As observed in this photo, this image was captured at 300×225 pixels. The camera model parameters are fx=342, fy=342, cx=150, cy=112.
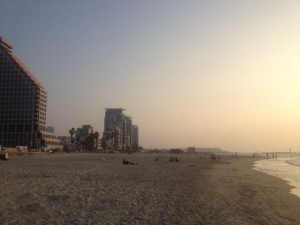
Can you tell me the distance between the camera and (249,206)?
16.8m

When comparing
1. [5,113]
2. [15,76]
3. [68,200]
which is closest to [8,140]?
[5,113]

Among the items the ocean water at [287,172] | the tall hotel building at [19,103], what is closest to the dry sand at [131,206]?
the ocean water at [287,172]

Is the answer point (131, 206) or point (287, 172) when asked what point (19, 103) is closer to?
point (287, 172)

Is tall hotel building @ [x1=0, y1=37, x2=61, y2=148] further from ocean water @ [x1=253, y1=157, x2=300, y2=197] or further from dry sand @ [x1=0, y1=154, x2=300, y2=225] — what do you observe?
dry sand @ [x1=0, y1=154, x2=300, y2=225]

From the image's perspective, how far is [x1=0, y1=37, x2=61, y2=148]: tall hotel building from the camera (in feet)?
582

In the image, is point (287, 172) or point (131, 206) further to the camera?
point (287, 172)

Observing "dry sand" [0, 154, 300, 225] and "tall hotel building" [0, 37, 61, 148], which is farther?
"tall hotel building" [0, 37, 61, 148]

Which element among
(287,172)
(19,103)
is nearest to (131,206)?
(287,172)

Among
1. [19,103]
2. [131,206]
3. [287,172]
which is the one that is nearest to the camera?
[131,206]

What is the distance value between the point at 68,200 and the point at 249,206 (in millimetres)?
8732

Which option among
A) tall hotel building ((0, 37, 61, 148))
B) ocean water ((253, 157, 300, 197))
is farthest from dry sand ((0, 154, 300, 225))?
tall hotel building ((0, 37, 61, 148))

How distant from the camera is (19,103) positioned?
187 metres

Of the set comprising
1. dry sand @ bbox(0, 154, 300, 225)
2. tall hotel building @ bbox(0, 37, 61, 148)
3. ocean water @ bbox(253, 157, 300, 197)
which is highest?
tall hotel building @ bbox(0, 37, 61, 148)

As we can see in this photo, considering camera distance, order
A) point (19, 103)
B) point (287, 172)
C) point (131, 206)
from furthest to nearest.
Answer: point (19, 103), point (287, 172), point (131, 206)
